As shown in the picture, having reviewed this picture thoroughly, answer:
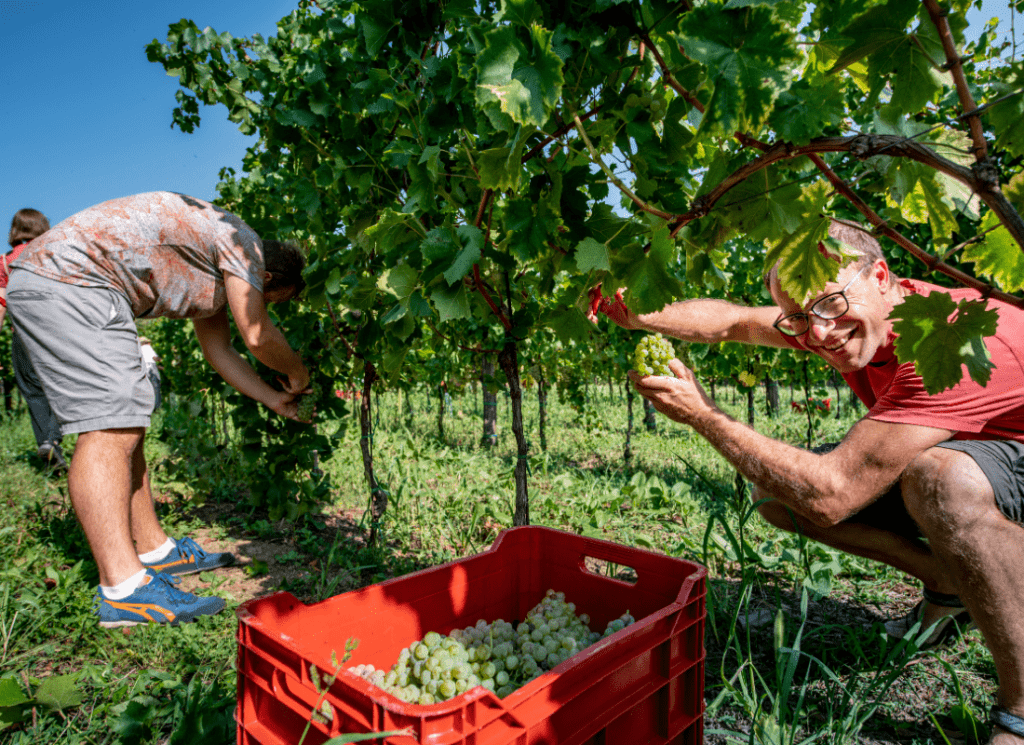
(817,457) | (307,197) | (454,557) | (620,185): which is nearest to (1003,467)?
(817,457)

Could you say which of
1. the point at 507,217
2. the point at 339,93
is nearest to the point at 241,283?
the point at 339,93

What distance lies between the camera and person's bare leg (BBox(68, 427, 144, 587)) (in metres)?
2.10

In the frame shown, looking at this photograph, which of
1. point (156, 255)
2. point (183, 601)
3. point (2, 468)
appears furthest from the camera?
point (2, 468)

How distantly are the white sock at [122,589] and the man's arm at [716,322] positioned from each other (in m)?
2.14

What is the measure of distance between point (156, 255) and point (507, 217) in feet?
5.57

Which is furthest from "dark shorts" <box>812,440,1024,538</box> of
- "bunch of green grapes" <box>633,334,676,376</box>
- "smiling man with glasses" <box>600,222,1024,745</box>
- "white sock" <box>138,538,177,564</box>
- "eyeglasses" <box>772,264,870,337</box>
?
"white sock" <box>138,538,177,564</box>

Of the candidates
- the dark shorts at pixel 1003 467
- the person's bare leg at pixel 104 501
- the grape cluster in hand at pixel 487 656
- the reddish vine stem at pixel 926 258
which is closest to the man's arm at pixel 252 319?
the person's bare leg at pixel 104 501

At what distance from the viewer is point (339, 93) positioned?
2184mm

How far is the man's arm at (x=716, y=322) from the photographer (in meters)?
2.33

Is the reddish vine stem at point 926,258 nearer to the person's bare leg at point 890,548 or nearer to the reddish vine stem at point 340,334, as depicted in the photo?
the person's bare leg at point 890,548

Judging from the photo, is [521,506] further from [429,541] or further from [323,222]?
[323,222]

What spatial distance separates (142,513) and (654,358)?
7.83 ft

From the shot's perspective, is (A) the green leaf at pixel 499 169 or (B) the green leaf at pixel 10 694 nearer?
(A) the green leaf at pixel 499 169

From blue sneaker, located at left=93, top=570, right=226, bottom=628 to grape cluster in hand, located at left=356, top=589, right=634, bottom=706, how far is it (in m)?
1.12
